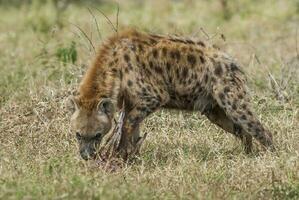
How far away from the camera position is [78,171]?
6457 mm

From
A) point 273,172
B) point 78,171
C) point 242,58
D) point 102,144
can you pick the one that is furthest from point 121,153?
point 242,58

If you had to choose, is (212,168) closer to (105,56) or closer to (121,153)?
(121,153)

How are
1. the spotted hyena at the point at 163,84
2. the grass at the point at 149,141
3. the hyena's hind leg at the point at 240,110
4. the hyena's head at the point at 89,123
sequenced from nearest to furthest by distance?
the grass at the point at 149,141
the hyena's head at the point at 89,123
the spotted hyena at the point at 163,84
the hyena's hind leg at the point at 240,110

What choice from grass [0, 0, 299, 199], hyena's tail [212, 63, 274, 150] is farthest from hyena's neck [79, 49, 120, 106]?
hyena's tail [212, 63, 274, 150]

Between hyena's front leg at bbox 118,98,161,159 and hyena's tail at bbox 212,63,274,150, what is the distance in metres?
0.56

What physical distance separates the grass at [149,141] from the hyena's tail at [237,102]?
0.69 feet

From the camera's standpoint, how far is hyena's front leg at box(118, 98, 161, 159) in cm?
719

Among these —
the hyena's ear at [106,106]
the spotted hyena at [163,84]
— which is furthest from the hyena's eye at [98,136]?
the hyena's ear at [106,106]

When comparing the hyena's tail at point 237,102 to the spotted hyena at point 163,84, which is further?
the hyena's tail at point 237,102

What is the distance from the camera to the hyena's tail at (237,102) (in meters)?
7.44

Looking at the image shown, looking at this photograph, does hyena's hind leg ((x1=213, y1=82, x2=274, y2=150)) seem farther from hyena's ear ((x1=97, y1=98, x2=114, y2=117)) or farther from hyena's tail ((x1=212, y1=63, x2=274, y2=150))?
hyena's ear ((x1=97, y1=98, x2=114, y2=117))

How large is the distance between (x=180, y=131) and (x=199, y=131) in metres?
0.17

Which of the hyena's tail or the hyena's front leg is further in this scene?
the hyena's tail

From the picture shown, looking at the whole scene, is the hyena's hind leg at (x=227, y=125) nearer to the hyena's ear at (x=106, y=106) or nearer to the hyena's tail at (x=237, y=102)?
the hyena's tail at (x=237, y=102)
